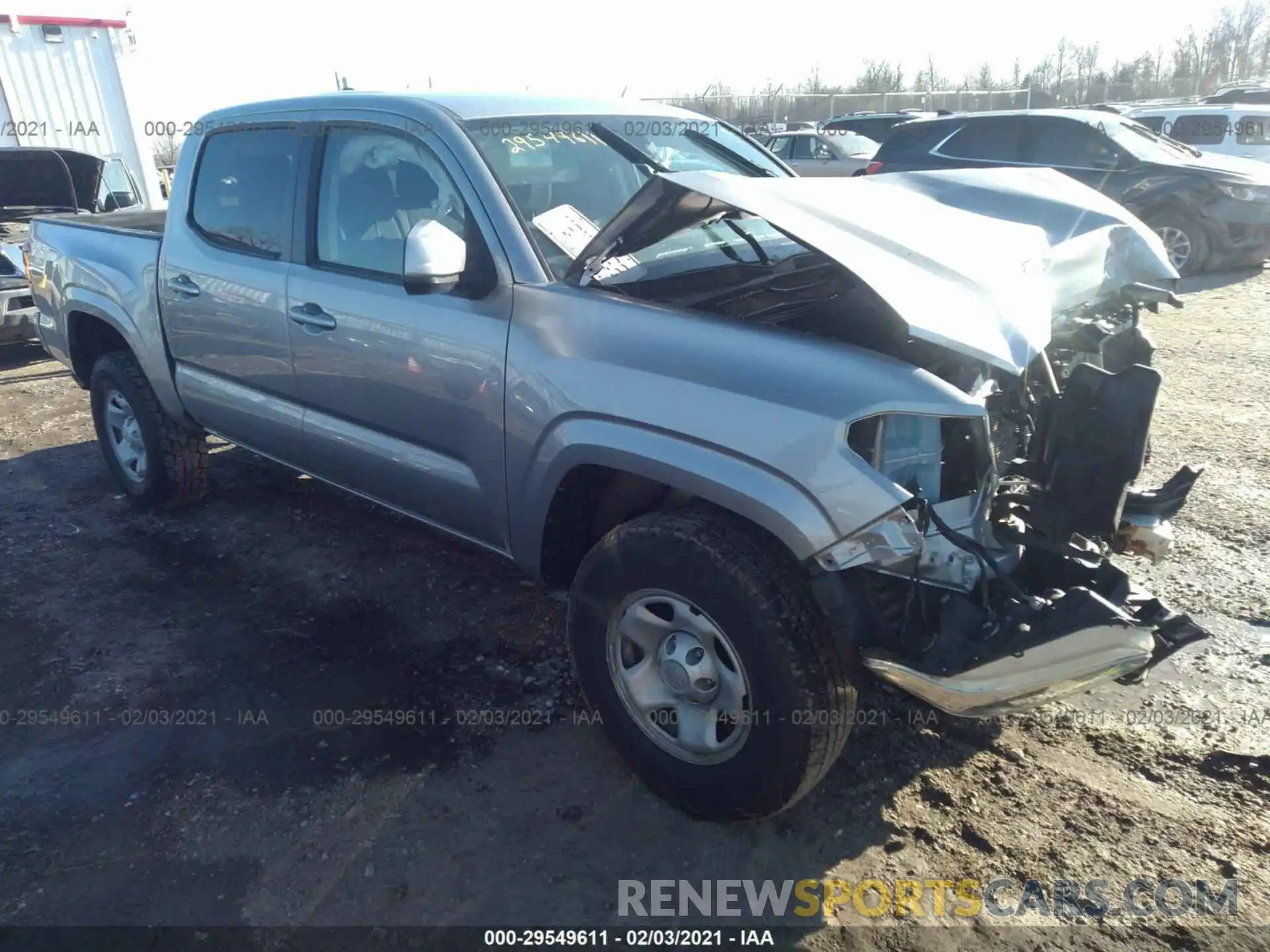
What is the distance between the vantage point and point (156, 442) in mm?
4707

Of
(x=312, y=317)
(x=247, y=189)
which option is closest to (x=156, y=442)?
(x=247, y=189)

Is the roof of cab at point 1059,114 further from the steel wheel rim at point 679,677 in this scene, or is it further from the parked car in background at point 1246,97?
the parked car in background at point 1246,97

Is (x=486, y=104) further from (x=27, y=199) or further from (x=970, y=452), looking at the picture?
(x=27, y=199)

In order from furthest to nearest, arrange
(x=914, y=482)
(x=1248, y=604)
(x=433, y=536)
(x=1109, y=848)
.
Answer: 1. (x=433, y=536)
2. (x=1248, y=604)
3. (x=1109, y=848)
4. (x=914, y=482)

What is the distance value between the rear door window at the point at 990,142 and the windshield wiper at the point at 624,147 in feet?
30.2

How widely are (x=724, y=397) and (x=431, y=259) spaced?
3.32 ft

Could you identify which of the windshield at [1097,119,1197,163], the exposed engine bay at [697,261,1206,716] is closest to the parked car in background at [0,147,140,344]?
the exposed engine bay at [697,261,1206,716]

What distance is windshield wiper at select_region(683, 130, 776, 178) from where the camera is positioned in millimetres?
3887

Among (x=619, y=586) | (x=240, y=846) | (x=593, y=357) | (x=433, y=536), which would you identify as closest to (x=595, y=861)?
(x=619, y=586)

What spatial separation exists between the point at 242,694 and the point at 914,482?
2495 millimetres

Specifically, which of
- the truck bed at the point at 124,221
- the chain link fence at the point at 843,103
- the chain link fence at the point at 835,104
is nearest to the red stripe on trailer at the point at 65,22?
the truck bed at the point at 124,221

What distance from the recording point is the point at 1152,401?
2.36m

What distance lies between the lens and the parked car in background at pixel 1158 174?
982 cm

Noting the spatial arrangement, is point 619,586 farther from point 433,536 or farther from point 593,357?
point 433,536
